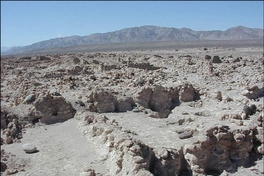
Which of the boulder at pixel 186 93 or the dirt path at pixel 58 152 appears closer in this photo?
the dirt path at pixel 58 152

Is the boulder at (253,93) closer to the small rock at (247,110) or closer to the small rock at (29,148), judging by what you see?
the small rock at (247,110)

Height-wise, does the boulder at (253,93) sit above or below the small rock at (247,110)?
above

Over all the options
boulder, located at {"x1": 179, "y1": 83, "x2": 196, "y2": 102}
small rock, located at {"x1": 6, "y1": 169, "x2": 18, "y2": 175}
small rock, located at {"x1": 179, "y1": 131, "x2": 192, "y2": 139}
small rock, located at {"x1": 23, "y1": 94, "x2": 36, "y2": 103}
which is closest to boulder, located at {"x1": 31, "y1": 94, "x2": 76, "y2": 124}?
small rock, located at {"x1": 23, "y1": 94, "x2": 36, "y2": 103}

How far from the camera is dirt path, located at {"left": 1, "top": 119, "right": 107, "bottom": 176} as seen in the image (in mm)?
8023

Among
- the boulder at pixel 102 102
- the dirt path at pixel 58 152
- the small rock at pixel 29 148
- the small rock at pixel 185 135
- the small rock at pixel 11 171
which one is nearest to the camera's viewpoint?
the dirt path at pixel 58 152

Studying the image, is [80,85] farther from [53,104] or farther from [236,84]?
[236,84]

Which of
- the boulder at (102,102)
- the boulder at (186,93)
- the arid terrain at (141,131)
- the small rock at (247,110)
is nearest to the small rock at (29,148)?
the arid terrain at (141,131)

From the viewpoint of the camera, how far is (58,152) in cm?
910

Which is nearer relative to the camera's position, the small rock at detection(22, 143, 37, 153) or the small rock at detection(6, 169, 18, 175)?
the small rock at detection(6, 169, 18, 175)

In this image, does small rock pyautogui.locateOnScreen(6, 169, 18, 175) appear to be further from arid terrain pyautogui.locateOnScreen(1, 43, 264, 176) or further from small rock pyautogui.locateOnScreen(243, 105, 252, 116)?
small rock pyautogui.locateOnScreen(243, 105, 252, 116)

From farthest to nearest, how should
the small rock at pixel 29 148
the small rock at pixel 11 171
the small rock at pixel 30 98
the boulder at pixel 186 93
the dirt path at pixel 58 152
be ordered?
1. the boulder at pixel 186 93
2. the small rock at pixel 30 98
3. the small rock at pixel 29 148
4. the small rock at pixel 11 171
5. the dirt path at pixel 58 152

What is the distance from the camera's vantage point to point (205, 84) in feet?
50.4

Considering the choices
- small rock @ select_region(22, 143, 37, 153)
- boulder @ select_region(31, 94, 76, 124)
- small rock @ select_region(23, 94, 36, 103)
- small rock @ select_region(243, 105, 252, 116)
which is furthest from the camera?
small rock @ select_region(23, 94, 36, 103)

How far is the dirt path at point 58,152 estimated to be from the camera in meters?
8.02
